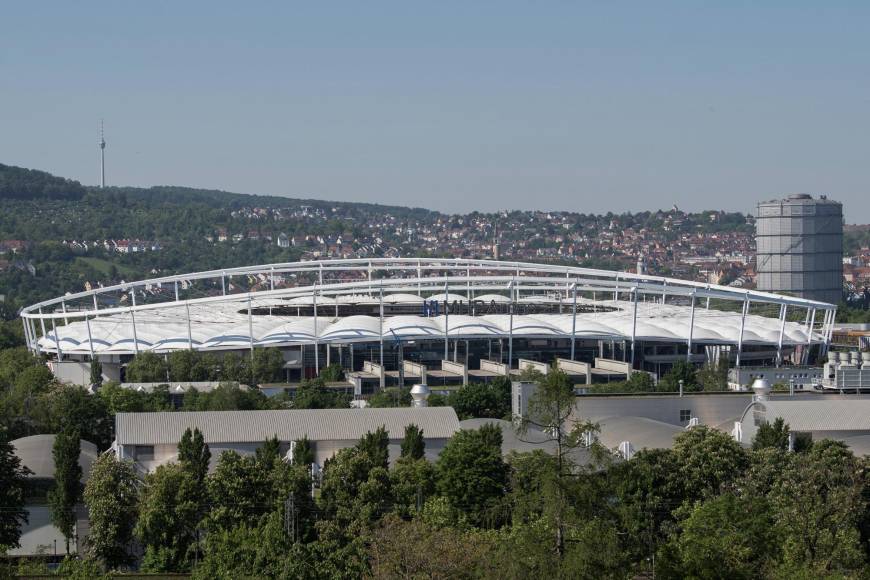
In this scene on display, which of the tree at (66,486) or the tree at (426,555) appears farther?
the tree at (66,486)

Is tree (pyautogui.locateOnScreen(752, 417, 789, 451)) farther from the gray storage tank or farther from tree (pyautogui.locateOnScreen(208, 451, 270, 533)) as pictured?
the gray storage tank

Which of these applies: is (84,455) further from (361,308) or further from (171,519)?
(361,308)

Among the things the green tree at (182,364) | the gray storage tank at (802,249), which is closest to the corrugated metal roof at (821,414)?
the green tree at (182,364)

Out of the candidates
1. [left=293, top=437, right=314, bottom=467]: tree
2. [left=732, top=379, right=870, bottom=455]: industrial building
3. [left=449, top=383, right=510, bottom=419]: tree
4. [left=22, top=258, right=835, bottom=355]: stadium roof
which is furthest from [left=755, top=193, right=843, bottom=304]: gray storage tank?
[left=293, top=437, right=314, bottom=467]: tree

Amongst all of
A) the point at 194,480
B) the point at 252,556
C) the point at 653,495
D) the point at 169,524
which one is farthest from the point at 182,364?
the point at 252,556

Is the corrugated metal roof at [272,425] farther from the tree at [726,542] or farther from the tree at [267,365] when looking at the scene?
the tree at [267,365]
